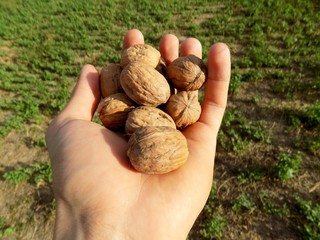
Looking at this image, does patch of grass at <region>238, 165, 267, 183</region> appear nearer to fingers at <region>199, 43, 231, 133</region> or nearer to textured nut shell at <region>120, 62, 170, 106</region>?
fingers at <region>199, 43, 231, 133</region>

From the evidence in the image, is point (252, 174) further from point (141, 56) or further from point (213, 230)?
point (141, 56)

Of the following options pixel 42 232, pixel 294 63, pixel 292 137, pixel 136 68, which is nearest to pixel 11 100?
pixel 42 232

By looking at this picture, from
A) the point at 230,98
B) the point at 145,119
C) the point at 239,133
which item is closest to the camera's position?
the point at 145,119

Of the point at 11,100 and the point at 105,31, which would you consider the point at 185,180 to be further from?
the point at 105,31

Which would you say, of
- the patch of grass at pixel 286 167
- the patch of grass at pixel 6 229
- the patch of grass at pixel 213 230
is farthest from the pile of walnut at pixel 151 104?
the patch of grass at pixel 6 229

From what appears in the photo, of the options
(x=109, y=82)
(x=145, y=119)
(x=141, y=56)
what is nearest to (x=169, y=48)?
(x=141, y=56)

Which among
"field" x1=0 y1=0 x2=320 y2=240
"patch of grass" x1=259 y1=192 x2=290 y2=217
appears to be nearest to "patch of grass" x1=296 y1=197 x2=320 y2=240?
"field" x1=0 y1=0 x2=320 y2=240
